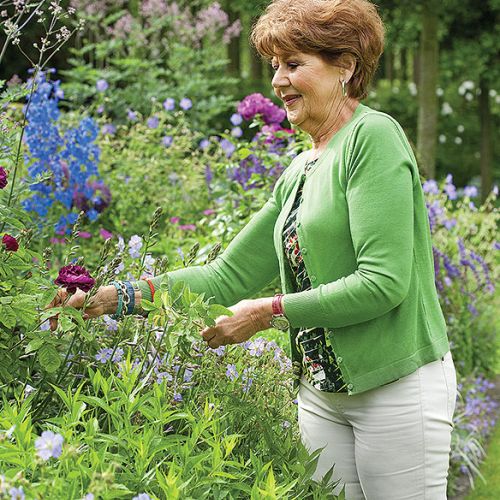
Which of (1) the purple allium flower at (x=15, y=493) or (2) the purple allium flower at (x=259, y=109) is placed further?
(2) the purple allium flower at (x=259, y=109)

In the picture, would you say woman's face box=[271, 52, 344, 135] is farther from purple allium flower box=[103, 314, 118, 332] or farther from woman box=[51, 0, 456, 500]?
purple allium flower box=[103, 314, 118, 332]

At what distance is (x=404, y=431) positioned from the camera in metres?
2.35

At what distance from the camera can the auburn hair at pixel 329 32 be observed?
2359 mm

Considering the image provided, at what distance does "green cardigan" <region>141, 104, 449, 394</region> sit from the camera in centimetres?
218

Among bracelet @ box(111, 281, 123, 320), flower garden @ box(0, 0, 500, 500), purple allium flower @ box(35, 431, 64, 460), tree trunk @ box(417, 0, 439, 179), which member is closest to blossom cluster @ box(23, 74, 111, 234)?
flower garden @ box(0, 0, 500, 500)

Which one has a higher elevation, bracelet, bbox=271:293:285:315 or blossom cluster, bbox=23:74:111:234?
bracelet, bbox=271:293:285:315

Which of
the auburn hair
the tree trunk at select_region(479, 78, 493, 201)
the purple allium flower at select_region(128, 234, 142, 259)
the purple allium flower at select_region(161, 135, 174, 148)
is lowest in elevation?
the tree trunk at select_region(479, 78, 493, 201)

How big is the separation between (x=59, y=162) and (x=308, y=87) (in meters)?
3.03

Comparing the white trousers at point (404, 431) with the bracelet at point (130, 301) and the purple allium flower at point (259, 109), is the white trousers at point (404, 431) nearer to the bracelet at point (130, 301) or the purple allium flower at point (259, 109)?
the bracelet at point (130, 301)

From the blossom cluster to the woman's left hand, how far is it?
2.71 m

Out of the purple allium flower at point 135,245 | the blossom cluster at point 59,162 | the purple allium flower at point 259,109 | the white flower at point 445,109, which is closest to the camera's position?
the purple allium flower at point 135,245

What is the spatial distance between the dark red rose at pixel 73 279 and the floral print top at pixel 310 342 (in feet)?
1.89

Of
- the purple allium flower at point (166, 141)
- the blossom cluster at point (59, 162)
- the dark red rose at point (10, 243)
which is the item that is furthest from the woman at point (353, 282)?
the purple allium flower at point (166, 141)

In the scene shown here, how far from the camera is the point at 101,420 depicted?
7.88 ft
